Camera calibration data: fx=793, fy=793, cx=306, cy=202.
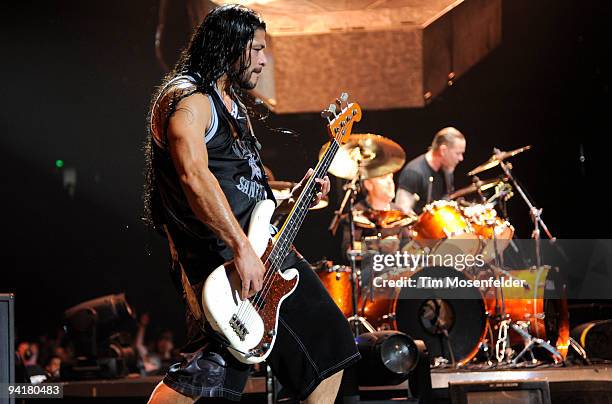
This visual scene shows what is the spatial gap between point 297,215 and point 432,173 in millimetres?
4648

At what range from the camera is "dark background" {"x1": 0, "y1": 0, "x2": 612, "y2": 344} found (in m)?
7.56

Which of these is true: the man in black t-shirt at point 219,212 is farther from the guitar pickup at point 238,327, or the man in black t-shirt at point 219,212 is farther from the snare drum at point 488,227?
the snare drum at point 488,227

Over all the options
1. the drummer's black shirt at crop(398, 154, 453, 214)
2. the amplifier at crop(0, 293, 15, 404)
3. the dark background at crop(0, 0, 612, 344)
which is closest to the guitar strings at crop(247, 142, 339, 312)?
the amplifier at crop(0, 293, 15, 404)

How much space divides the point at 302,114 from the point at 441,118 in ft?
4.44

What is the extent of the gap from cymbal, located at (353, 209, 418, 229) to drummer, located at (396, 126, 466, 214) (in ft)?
1.82

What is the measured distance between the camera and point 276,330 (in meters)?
2.87

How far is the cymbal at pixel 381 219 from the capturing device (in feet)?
22.5

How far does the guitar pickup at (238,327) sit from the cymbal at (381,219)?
421cm

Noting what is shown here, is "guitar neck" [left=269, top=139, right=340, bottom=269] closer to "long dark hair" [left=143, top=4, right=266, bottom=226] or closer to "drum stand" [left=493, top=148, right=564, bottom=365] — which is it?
"long dark hair" [left=143, top=4, right=266, bottom=226]

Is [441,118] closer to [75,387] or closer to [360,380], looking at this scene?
[360,380]

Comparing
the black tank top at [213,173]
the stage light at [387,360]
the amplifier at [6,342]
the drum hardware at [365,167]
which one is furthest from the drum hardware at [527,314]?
the amplifier at [6,342]

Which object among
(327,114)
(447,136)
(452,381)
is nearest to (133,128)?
(447,136)

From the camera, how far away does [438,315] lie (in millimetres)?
6883

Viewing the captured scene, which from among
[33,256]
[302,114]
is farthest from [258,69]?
[33,256]
